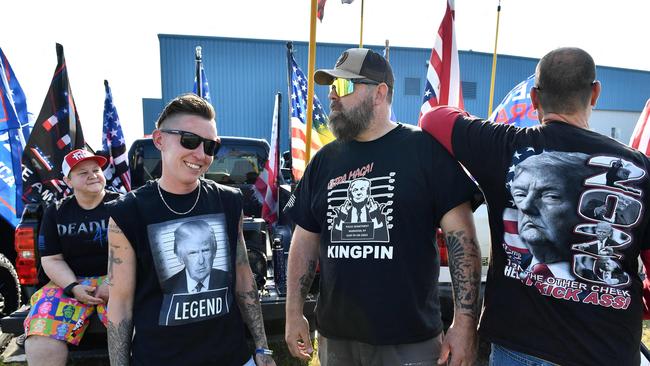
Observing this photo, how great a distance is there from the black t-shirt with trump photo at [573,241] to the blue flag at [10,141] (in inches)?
196

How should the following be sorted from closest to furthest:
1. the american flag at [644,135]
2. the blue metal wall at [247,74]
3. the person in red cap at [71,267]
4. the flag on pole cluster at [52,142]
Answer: the person in red cap at [71,267], the american flag at [644,135], the flag on pole cluster at [52,142], the blue metal wall at [247,74]

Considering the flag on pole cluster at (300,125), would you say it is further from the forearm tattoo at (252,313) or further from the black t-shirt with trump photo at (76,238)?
the forearm tattoo at (252,313)

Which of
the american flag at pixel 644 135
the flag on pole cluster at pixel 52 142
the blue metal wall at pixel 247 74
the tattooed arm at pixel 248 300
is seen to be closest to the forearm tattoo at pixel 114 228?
the tattooed arm at pixel 248 300

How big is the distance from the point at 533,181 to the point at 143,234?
1.56m

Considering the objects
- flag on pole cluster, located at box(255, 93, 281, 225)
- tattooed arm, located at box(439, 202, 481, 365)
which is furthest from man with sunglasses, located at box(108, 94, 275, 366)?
flag on pole cluster, located at box(255, 93, 281, 225)

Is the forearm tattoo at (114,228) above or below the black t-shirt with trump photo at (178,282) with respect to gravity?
above

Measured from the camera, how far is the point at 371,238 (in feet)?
6.07

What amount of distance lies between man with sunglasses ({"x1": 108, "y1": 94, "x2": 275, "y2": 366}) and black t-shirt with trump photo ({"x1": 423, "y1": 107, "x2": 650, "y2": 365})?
120 cm

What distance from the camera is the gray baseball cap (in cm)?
196

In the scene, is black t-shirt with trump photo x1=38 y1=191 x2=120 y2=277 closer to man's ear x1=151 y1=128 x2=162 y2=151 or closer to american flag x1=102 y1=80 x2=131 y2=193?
man's ear x1=151 y1=128 x2=162 y2=151

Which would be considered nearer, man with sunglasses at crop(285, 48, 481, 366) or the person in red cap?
man with sunglasses at crop(285, 48, 481, 366)

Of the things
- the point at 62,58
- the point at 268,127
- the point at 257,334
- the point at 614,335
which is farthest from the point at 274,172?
the point at 268,127

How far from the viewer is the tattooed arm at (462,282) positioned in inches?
67.5

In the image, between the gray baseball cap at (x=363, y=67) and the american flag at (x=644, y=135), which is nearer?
the gray baseball cap at (x=363, y=67)
